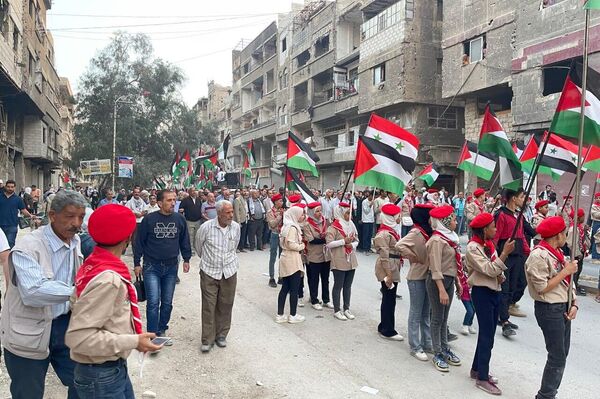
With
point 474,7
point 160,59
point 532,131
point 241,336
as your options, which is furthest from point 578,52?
point 160,59

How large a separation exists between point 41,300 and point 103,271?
1.84 feet

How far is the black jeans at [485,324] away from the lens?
450 centimetres

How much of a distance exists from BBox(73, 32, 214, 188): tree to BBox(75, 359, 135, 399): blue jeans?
1356 inches

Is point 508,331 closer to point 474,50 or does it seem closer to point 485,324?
point 485,324

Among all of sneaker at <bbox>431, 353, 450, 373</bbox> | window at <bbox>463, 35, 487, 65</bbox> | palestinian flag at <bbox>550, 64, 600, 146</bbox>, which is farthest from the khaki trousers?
window at <bbox>463, 35, 487, 65</bbox>

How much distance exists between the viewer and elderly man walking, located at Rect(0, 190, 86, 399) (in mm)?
2666

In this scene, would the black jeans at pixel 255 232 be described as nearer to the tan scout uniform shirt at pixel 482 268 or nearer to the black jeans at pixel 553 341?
the tan scout uniform shirt at pixel 482 268

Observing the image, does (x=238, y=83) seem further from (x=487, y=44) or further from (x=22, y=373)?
(x=22, y=373)

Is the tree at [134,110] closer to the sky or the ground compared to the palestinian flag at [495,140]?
closer to the sky

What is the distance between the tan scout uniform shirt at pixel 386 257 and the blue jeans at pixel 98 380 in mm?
4057

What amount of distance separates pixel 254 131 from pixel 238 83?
34.6 ft

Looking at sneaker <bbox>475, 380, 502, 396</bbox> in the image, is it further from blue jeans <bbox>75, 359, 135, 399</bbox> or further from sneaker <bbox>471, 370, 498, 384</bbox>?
blue jeans <bbox>75, 359, 135, 399</bbox>

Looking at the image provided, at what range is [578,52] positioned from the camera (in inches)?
683

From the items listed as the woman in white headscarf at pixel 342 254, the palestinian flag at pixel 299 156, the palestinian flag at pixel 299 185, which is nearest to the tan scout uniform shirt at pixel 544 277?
the woman in white headscarf at pixel 342 254
